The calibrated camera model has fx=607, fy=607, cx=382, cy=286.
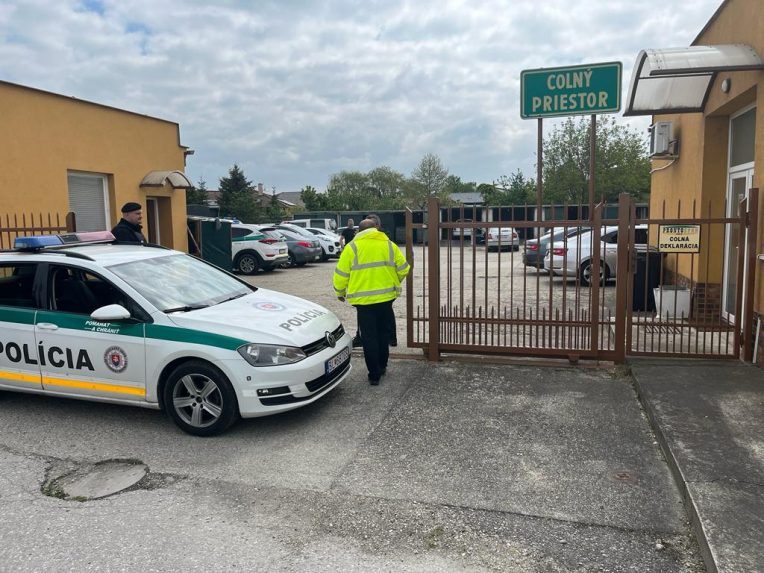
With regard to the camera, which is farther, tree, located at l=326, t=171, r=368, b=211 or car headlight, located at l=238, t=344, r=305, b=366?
tree, located at l=326, t=171, r=368, b=211

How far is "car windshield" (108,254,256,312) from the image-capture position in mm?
5188

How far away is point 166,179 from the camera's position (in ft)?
43.5

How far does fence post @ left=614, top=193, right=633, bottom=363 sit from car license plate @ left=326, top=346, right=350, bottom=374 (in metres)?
2.88

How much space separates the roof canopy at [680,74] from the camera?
6414 mm

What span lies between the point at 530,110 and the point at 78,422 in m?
5.54

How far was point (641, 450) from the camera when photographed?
4523 millimetres

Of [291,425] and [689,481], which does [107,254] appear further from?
[689,481]

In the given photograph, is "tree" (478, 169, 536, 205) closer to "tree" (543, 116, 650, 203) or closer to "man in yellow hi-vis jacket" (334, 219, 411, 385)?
"tree" (543, 116, 650, 203)

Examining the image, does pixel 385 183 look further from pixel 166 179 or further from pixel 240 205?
pixel 166 179

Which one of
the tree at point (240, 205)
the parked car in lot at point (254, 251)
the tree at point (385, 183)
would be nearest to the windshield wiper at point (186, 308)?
the parked car in lot at point (254, 251)

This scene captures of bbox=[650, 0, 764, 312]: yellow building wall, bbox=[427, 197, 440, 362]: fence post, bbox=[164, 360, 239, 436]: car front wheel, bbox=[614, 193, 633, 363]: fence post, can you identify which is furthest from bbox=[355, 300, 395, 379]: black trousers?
bbox=[650, 0, 764, 312]: yellow building wall

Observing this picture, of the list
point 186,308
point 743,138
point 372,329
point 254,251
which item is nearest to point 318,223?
point 254,251

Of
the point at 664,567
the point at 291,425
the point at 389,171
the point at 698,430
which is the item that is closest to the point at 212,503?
the point at 291,425

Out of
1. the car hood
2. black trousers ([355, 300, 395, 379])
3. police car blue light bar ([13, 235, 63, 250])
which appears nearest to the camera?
the car hood
